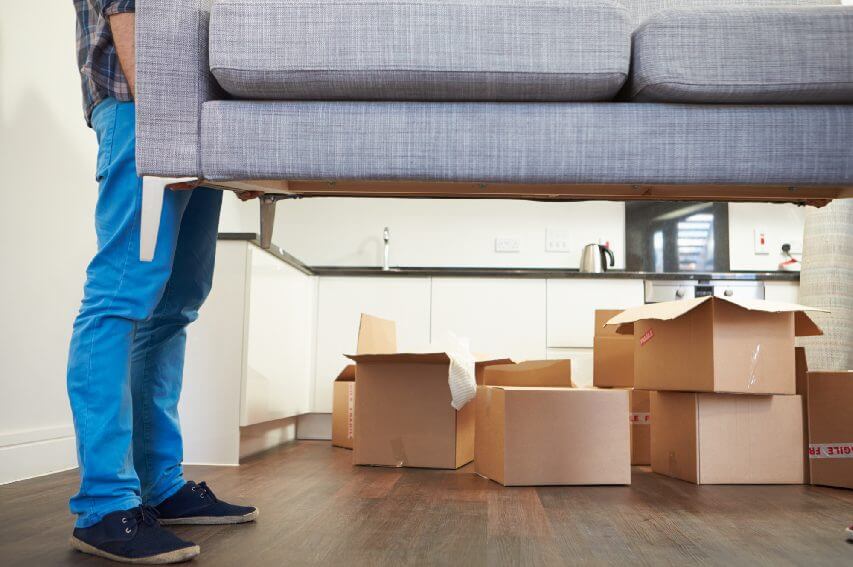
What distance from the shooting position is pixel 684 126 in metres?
0.98

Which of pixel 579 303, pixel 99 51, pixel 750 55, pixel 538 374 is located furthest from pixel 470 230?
pixel 750 55

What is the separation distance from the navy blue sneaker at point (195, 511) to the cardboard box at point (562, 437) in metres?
0.80

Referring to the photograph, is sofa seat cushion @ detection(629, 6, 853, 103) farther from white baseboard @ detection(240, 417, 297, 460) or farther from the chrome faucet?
the chrome faucet

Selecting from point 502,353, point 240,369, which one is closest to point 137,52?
point 240,369

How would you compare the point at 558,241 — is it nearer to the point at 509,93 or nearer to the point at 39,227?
the point at 39,227

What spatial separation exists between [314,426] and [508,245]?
134 centimetres

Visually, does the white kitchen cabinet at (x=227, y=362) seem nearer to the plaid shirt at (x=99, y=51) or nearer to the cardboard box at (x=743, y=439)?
the plaid shirt at (x=99, y=51)

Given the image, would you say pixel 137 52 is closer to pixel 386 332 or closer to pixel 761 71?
pixel 761 71

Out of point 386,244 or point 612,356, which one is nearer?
point 612,356

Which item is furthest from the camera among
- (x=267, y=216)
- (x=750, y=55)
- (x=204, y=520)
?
(x=204, y=520)

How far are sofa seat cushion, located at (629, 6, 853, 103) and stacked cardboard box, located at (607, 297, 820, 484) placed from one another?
0.96m

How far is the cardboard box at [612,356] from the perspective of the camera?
253cm

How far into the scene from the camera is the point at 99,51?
1.17 m

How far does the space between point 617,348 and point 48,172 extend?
187cm
